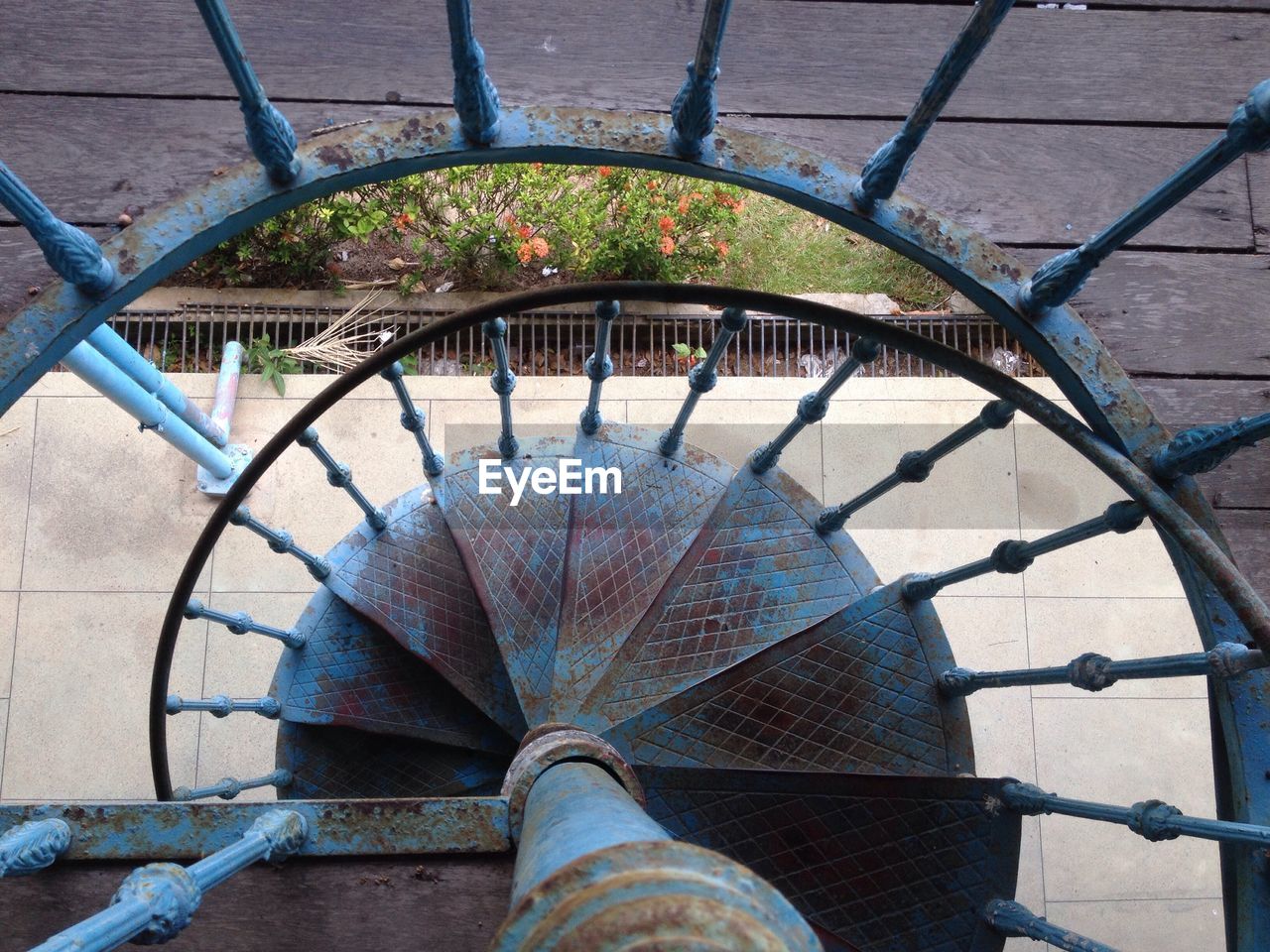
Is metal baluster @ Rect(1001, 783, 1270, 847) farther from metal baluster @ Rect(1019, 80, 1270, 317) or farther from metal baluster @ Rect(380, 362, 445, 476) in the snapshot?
metal baluster @ Rect(380, 362, 445, 476)

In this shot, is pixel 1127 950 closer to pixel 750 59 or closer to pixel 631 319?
pixel 631 319

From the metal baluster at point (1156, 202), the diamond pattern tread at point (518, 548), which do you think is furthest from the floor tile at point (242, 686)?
the metal baluster at point (1156, 202)

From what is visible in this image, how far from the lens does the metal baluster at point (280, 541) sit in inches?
113

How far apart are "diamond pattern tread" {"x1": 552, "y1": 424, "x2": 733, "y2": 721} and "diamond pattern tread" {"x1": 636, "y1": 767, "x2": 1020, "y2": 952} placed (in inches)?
28.2

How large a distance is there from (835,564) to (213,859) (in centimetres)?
226

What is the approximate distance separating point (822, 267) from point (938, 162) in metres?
2.92

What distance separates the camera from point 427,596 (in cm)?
347

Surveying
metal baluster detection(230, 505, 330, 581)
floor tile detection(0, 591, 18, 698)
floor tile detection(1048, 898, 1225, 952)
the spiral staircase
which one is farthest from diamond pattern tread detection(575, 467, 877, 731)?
floor tile detection(0, 591, 18, 698)

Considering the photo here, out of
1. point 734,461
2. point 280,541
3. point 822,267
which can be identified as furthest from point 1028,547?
point 822,267

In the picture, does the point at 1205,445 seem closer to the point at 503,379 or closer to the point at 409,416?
the point at 503,379

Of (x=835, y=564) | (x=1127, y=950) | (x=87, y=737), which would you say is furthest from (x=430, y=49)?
(x=1127, y=950)

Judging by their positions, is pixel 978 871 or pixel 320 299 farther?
pixel 320 299

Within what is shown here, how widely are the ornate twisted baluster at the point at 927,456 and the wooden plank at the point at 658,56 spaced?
2.12 ft

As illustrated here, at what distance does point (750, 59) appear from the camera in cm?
200
